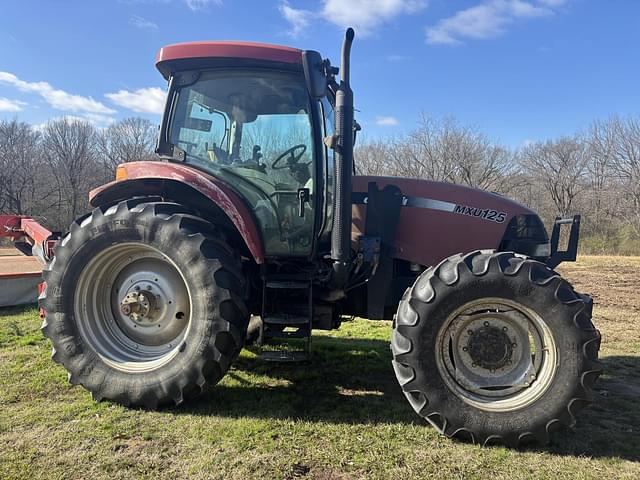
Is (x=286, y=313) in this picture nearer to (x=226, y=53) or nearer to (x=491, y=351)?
(x=491, y=351)

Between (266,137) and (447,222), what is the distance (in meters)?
1.58

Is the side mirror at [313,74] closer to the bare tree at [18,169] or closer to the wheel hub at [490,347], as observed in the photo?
the wheel hub at [490,347]

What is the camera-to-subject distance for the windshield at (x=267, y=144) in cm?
356

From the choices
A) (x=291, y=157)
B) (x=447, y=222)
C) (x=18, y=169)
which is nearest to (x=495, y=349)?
(x=447, y=222)

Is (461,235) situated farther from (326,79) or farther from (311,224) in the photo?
(326,79)

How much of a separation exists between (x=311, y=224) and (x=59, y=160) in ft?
139

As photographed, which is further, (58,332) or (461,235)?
(461,235)

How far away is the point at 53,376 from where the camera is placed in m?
3.88

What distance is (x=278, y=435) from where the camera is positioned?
289cm

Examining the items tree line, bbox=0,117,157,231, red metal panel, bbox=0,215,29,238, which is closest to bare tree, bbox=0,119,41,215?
tree line, bbox=0,117,157,231

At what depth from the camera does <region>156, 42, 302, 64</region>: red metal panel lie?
3418mm

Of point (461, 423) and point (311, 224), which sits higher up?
point (311, 224)

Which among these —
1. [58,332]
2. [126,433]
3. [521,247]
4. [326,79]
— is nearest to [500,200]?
[521,247]

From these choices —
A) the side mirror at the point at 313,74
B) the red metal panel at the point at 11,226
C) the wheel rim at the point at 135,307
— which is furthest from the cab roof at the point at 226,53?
the red metal panel at the point at 11,226
